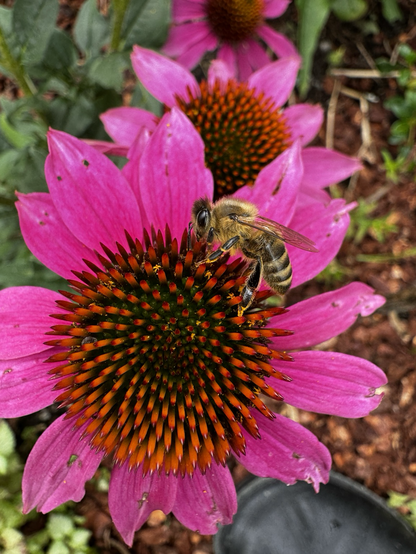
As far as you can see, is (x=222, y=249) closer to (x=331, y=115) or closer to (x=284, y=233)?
(x=284, y=233)

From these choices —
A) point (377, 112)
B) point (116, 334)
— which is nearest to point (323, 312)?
point (116, 334)

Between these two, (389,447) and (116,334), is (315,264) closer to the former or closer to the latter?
(116,334)

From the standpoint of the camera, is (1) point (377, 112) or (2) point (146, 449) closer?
(2) point (146, 449)

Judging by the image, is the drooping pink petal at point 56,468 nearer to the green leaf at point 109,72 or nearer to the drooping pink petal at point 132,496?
the drooping pink petal at point 132,496

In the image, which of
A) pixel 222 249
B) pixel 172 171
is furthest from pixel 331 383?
pixel 172 171

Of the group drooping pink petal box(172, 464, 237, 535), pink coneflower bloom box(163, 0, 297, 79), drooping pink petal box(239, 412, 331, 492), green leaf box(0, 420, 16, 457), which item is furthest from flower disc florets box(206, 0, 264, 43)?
green leaf box(0, 420, 16, 457)
